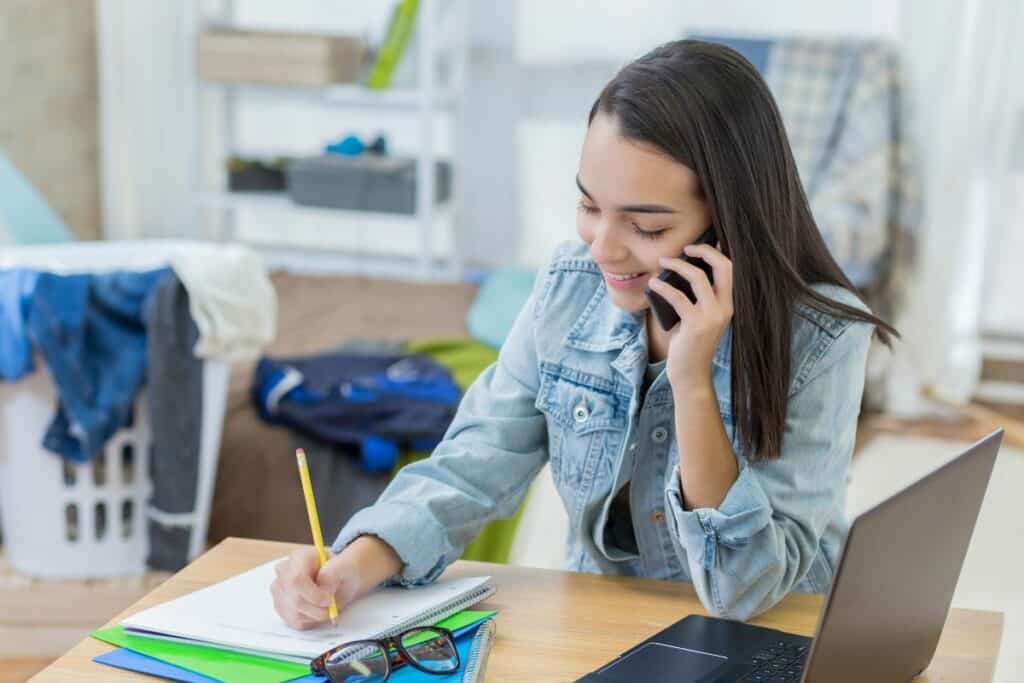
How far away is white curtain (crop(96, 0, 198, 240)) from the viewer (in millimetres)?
4422

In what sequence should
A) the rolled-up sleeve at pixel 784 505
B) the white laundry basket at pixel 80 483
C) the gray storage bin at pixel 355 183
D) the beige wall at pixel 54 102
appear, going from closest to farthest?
the rolled-up sleeve at pixel 784 505
the white laundry basket at pixel 80 483
the gray storage bin at pixel 355 183
the beige wall at pixel 54 102

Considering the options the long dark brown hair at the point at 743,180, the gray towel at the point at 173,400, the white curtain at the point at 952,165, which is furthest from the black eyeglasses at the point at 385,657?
the white curtain at the point at 952,165

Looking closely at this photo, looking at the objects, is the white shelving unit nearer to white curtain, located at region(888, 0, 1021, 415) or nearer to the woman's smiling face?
white curtain, located at region(888, 0, 1021, 415)

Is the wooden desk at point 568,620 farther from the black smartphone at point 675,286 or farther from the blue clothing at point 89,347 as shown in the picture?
the blue clothing at point 89,347

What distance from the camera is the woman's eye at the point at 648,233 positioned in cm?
120

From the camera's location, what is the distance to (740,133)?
3.85 feet

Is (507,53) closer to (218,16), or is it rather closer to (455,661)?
(218,16)

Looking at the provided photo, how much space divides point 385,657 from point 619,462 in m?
0.36

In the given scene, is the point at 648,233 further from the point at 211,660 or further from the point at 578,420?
the point at 211,660

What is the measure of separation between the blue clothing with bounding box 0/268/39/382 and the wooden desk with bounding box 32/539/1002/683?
1.00m

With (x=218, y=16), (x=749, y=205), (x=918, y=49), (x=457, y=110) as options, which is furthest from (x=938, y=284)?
(x=749, y=205)

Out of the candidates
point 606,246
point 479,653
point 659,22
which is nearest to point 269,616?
point 479,653

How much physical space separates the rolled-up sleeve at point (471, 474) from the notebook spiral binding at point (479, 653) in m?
0.11

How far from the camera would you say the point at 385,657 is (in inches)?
40.4
